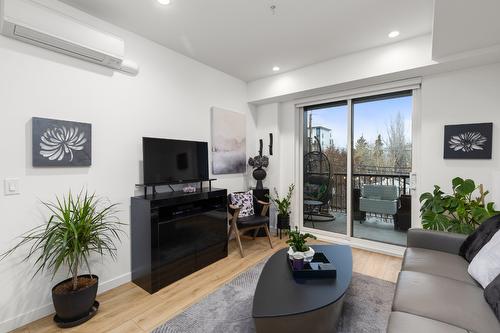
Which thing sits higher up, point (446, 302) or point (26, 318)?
point (446, 302)

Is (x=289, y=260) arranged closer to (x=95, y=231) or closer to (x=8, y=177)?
(x=95, y=231)

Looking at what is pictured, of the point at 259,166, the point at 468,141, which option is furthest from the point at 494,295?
the point at 259,166

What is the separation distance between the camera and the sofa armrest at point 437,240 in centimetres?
216

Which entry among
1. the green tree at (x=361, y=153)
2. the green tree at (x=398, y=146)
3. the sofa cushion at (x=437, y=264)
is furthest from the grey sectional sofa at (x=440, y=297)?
the green tree at (x=361, y=153)

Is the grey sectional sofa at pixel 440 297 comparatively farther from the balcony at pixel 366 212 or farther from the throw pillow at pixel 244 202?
the throw pillow at pixel 244 202

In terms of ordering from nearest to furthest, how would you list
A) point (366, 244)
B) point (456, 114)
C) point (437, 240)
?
point (437, 240) < point (456, 114) < point (366, 244)

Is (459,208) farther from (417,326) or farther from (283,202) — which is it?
(283,202)

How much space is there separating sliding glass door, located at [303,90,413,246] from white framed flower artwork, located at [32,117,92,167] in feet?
10.8

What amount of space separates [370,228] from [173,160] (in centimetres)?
317

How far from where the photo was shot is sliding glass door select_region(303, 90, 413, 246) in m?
3.31

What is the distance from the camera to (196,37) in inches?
108

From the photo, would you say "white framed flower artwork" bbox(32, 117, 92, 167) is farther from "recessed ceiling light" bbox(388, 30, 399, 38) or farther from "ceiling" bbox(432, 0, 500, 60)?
"recessed ceiling light" bbox(388, 30, 399, 38)

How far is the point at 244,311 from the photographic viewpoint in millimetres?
2041

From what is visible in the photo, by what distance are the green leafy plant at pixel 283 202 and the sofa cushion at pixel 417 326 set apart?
271 centimetres
